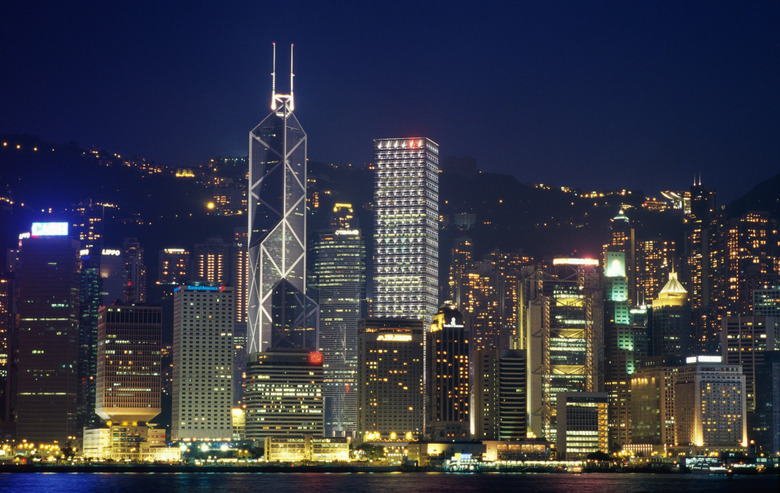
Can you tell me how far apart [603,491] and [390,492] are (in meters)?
26.9

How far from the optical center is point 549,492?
196375 millimetres

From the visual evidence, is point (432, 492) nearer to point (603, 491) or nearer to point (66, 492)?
point (603, 491)

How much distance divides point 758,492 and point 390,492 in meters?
46.2

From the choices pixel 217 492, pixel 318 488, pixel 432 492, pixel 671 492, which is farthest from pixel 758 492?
pixel 217 492

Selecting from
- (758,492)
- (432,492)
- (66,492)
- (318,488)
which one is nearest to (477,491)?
(432,492)

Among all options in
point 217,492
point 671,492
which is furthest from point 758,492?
point 217,492

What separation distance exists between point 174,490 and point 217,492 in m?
6.21

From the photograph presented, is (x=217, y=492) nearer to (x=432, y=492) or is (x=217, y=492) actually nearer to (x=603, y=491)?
(x=432, y=492)

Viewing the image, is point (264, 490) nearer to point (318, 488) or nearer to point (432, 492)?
point (318, 488)

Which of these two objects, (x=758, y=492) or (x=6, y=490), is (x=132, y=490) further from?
(x=758, y=492)

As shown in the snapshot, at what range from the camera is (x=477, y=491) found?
196 metres

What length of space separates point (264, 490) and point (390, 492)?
52.1ft

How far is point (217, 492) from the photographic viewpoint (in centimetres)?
19288

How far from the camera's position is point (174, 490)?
196 metres
